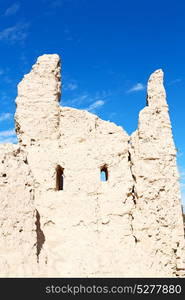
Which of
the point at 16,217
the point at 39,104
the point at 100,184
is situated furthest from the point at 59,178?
the point at 16,217

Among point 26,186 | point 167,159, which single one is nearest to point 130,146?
point 167,159

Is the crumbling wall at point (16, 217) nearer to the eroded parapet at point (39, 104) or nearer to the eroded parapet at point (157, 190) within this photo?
the eroded parapet at point (39, 104)

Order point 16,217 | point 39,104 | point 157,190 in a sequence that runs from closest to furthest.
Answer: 1. point 16,217
2. point 157,190
3. point 39,104

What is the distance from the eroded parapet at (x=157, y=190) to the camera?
1208 centimetres

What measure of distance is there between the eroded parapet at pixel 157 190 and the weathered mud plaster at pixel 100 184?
3 cm

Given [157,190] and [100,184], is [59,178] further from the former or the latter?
[157,190]

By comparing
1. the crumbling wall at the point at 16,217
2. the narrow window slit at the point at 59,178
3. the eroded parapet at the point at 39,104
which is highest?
the eroded parapet at the point at 39,104

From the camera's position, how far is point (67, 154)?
1298 cm

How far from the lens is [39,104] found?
13398 mm

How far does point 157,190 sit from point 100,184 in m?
1.78

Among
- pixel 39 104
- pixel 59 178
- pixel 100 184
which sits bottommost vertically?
pixel 100 184

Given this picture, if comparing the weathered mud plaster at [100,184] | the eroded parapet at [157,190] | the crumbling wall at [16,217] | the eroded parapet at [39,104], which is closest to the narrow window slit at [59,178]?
the weathered mud plaster at [100,184]

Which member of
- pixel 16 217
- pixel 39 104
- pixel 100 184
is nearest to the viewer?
pixel 16 217

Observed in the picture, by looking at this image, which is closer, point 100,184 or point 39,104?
point 100,184
